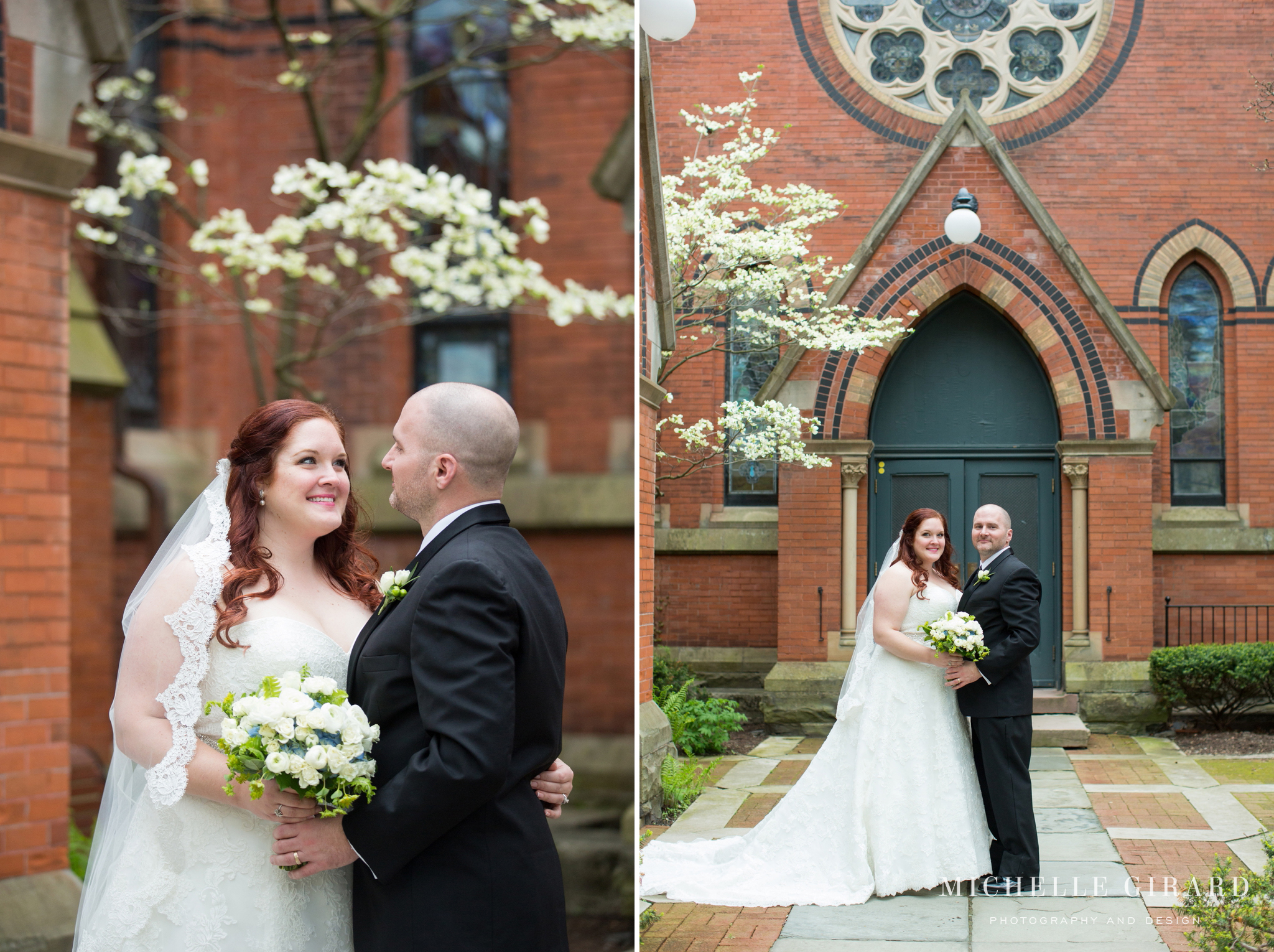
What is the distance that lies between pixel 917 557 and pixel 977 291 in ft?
2.88

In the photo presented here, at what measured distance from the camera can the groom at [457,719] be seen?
90.0 inches

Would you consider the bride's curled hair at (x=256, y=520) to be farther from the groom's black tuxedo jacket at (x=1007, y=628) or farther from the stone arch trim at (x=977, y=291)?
the groom's black tuxedo jacket at (x=1007, y=628)

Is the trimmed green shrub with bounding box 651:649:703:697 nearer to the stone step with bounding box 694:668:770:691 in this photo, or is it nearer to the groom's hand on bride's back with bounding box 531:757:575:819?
the stone step with bounding box 694:668:770:691

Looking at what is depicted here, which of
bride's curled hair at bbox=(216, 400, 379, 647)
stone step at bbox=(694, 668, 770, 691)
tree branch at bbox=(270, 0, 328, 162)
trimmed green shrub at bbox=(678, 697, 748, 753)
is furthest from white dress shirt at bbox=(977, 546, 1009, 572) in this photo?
tree branch at bbox=(270, 0, 328, 162)

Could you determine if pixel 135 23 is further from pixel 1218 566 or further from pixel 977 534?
pixel 1218 566

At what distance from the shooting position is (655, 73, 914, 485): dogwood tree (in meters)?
3.65

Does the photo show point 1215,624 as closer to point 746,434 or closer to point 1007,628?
point 1007,628

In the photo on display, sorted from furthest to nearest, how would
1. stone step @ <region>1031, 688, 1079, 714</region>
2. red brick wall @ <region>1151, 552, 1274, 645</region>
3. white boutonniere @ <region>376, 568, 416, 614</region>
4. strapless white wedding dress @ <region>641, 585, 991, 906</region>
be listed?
strapless white wedding dress @ <region>641, 585, 991, 906</region>, stone step @ <region>1031, 688, 1079, 714</region>, red brick wall @ <region>1151, 552, 1274, 645</region>, white boutonniere @ <region>376, 568, 416, 614</region>

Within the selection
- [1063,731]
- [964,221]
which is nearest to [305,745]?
[1063,731]

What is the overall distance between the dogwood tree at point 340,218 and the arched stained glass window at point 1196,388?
3.58 meters

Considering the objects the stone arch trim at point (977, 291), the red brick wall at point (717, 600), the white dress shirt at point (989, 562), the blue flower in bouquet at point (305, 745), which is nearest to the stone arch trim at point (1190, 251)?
the stone arch trim at point (977, 291)

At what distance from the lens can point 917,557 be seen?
3.62 m

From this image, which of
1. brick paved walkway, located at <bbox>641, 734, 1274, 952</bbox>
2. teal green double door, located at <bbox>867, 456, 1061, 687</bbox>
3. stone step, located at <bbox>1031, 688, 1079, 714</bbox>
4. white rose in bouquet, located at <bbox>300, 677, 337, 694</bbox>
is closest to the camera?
white rose in bouquet, located at <bbox>300, 677, 337, 694</bbox>

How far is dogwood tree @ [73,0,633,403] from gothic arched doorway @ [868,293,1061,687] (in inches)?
123
